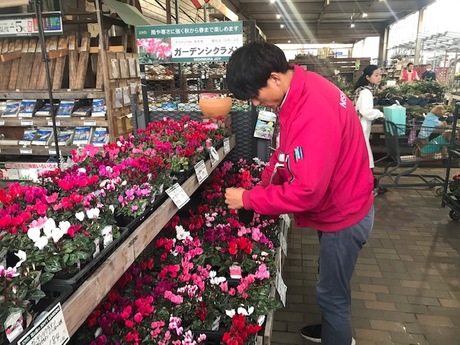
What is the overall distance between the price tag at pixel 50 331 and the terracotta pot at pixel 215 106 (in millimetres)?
2146

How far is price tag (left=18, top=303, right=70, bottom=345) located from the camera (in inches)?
33.5

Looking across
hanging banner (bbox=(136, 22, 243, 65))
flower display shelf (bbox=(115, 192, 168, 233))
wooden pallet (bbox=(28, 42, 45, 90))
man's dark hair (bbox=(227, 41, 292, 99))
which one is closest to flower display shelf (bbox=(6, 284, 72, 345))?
flower display shelf (bbox=(115, 192, 168, 233))

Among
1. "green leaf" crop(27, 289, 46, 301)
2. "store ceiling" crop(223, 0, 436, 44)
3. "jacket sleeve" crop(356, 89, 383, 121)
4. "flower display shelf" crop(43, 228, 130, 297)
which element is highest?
"store ceiling" crop(223, 0, 436, 44)

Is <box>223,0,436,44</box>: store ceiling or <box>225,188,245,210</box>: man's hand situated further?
<box>223,0,436,44</box>: store ceiling

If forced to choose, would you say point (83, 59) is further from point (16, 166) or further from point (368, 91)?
point (368, 91)

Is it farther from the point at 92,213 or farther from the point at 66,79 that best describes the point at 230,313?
the point at 66,79

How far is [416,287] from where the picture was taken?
3043mm

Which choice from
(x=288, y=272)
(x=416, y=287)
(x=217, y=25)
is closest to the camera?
(x=217, y=25)

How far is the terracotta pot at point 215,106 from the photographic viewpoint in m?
2.89

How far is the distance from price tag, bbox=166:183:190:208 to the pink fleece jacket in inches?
13.5

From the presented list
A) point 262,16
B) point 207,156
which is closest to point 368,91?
point 207,156

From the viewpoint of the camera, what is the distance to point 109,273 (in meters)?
1.22

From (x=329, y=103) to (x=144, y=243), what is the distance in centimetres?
91

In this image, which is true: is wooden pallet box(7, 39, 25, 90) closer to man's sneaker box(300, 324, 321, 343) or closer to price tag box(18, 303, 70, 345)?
man's sneaker box(300, 324, 321, 343)
